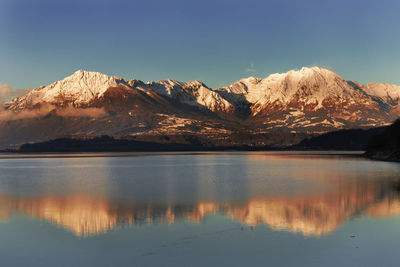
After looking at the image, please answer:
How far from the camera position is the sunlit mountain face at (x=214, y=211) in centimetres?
2900

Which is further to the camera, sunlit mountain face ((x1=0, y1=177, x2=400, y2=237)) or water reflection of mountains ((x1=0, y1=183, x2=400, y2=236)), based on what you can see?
water reflection of mountains ((x1=0, y1=183, x2=400, y2=236))

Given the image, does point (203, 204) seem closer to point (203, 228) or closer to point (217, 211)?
point (217, 211)

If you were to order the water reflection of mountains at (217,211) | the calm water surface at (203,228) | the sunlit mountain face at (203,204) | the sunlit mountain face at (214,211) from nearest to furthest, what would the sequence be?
1. the calm water surface at (203,228)
2. the sunlit mountain face at (214,211)
3. the water reflection of mountains at (217,211)
4. the sunlit mountain face at (203,204)

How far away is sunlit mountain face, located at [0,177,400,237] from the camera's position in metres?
29.0

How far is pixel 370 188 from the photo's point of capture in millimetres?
49438

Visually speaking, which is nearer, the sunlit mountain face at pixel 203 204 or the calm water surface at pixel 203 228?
the calm water surface at pixel 203 228

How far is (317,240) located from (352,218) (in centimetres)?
781

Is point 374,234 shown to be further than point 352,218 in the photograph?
No

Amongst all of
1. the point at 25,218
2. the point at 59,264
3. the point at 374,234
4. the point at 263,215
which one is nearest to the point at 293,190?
the point at 263,215

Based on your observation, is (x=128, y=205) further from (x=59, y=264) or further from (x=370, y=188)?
(x=370, y=188)

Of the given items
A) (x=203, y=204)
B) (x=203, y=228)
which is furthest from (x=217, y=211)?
(x=203, y=228)

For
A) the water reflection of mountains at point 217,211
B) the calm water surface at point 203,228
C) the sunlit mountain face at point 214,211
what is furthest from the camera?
the water reflection of mountains at point 217,211

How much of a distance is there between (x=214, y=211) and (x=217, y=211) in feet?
0.79

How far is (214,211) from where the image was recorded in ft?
112
